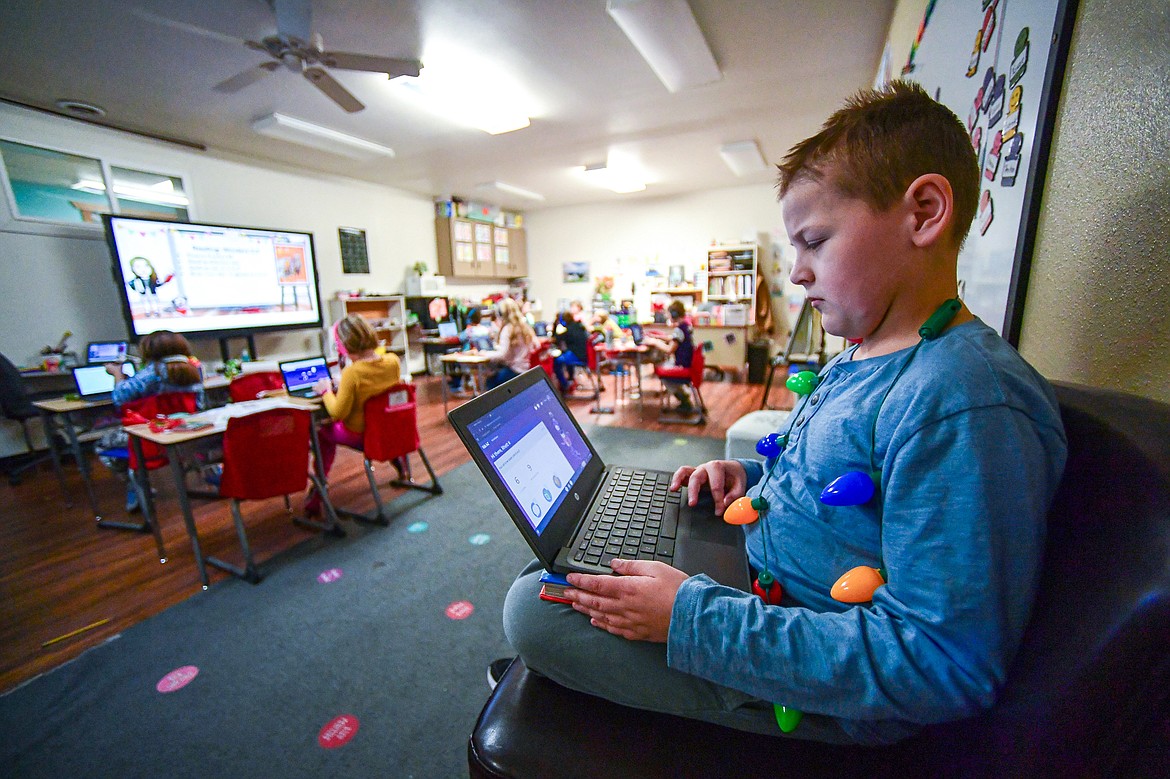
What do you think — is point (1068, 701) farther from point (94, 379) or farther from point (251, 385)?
point (94, 379)

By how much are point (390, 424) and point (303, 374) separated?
1.79 m

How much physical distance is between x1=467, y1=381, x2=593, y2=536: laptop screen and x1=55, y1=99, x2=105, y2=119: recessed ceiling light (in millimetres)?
4918

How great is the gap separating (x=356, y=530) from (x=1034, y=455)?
2.76 m

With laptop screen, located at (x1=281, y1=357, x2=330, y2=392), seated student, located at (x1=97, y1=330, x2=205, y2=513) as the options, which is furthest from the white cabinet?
seated student, located at (x1=97, y1=330, x2=205, y2=513)

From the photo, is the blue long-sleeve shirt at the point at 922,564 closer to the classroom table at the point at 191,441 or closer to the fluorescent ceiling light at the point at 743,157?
the classroom table at the point at 191,441

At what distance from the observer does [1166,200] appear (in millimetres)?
521

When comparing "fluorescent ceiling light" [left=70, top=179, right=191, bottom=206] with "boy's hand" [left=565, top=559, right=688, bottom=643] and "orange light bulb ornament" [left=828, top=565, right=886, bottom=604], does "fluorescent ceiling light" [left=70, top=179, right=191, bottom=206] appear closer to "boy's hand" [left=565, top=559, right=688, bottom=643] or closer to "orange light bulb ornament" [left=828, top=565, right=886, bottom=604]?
"boy's hand" [left=565, top=559, right=688, bottom=643]

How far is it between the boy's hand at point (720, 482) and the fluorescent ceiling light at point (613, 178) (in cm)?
540

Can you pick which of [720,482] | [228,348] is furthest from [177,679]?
[228,348]

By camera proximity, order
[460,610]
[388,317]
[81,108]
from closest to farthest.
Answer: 1. [460,610]
2. [81,108]
3. [388,317]

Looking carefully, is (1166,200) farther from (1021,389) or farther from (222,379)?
(222,379)

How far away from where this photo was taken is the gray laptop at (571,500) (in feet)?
2.29

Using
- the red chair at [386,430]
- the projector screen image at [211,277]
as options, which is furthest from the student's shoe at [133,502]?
the projector screen image at [211,277]

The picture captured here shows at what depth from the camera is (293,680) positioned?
1.50 meters
